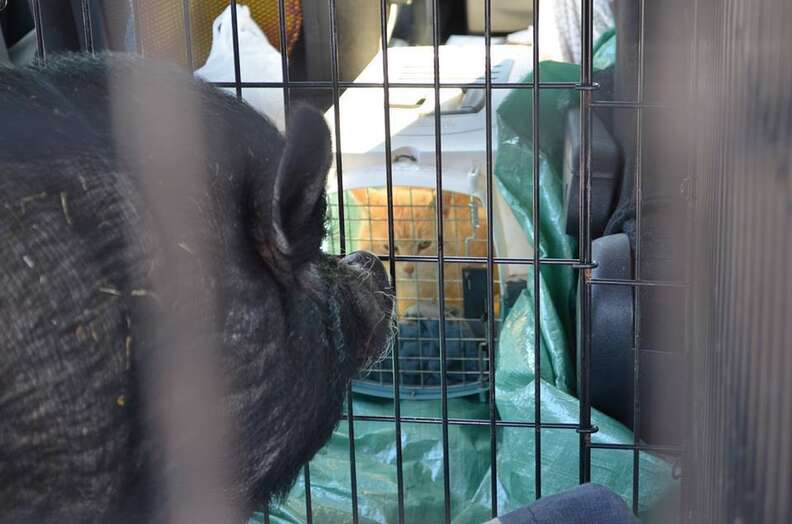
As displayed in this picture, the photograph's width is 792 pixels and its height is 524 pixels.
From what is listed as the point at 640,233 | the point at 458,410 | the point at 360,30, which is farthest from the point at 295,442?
the point at 360,30

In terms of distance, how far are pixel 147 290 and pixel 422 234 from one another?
1.21m

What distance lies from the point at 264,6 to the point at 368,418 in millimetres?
1280

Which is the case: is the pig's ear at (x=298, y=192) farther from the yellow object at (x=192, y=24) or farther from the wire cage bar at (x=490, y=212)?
the yellow object at (x=192, y=24)

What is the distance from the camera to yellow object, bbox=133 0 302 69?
155cm

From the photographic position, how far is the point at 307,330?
1034mm

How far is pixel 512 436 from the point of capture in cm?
177

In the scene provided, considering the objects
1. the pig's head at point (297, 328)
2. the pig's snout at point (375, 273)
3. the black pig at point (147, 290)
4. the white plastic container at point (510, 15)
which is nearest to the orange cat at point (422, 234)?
the pig's snout at point (375, 273)

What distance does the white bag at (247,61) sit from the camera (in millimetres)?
2039

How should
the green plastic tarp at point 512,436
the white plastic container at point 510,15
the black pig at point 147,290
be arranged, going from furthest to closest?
the white plastic container at point 510,15, the green plastic tarp at point 512,436, the black pig at point 147,290

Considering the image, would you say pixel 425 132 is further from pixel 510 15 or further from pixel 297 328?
pixel 510 15

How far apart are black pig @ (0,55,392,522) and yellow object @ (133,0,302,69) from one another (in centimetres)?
47

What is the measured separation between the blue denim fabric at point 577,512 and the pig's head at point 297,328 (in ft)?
0.94

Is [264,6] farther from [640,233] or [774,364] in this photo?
[774,364]

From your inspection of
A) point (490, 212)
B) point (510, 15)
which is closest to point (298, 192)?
point (490, 212)
